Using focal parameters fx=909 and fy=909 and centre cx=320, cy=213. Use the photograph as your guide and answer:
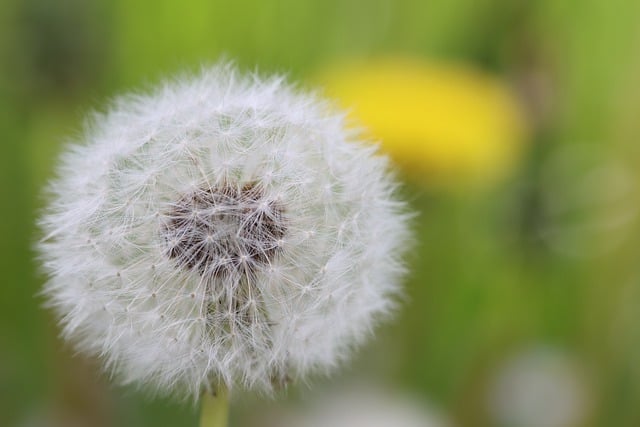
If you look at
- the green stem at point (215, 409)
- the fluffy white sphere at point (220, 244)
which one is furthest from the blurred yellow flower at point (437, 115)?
the green stem at point (215, 409)

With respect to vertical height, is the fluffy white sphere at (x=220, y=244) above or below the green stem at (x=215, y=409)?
above

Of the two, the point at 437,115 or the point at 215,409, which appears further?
the point at 437,115

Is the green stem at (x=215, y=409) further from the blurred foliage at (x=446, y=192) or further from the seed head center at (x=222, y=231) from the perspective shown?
the blurred foliage at (x=446, y=192)

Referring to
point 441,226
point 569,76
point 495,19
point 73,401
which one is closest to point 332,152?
point 73,401

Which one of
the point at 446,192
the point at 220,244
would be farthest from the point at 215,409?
the point at 446,192

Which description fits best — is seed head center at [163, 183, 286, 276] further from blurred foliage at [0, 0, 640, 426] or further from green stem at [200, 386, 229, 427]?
blurred foliage at [0, 0, 640, 426]

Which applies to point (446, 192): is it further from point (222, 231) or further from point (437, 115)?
point (222, 231)

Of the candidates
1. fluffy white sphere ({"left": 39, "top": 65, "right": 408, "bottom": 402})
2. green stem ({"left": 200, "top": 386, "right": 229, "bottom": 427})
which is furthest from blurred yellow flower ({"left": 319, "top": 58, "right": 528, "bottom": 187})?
green stem ({"left": 200, "top": 386, "right": 229, "bottom": 427})
